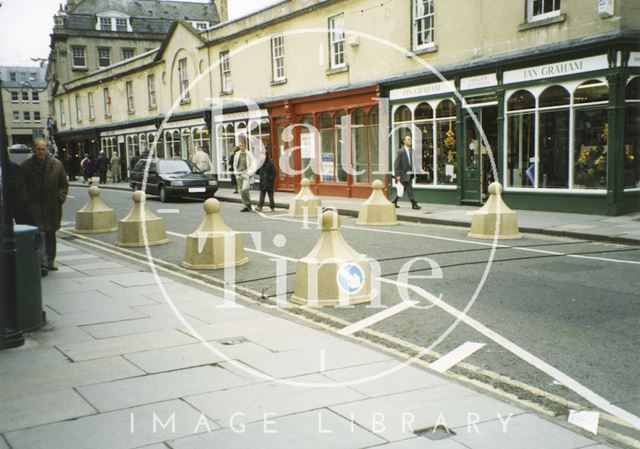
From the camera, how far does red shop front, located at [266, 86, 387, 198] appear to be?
22.2 metres

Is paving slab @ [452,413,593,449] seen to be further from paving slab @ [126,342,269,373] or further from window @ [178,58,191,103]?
window @ [178,58,191,103]

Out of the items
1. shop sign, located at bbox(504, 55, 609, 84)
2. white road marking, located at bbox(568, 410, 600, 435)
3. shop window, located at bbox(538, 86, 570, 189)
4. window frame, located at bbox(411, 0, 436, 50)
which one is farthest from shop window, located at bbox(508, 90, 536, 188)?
white road marking, located at bbox(568, 410, 600, 435)

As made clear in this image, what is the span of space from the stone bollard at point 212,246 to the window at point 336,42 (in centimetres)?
1452

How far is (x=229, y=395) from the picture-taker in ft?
14.4

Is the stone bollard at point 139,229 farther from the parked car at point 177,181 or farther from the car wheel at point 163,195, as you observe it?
the car wheel at point 163,195

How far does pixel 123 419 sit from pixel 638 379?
368 centimetres

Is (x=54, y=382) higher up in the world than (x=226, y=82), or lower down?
lower down

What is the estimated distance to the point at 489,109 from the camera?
17.8 metres

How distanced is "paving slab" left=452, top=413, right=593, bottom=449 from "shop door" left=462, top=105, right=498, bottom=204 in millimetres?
14839

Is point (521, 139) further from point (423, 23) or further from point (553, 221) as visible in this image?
point (423, 23)

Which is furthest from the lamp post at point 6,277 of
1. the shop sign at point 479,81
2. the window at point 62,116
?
the window at point 62,116

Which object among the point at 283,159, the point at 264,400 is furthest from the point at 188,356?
the point at 283,159

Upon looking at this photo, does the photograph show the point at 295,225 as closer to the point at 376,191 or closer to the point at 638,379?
the point at 376,191

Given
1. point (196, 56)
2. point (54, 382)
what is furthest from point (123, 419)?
point (196, 56)
